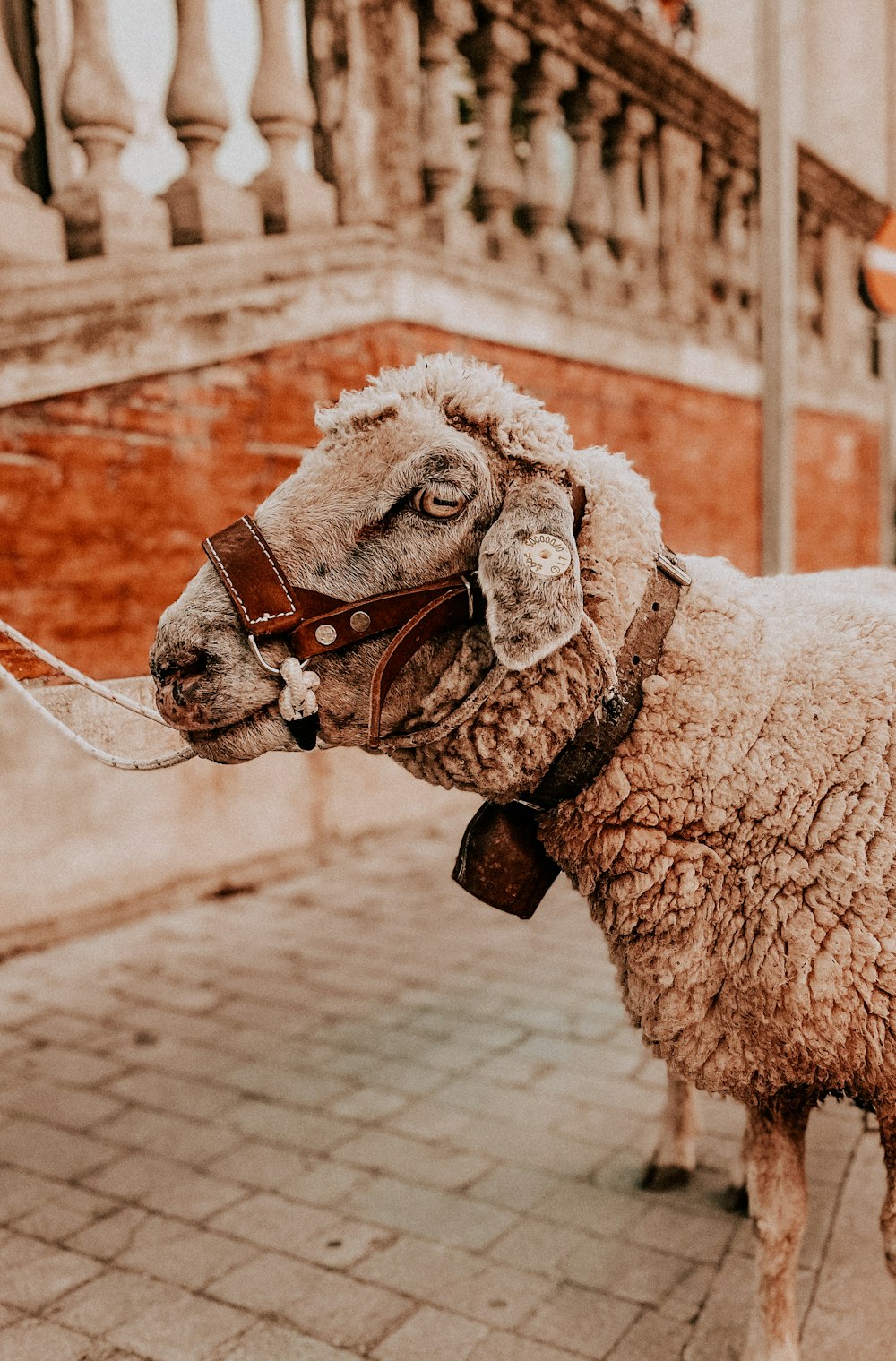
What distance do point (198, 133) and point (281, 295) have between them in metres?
0.69

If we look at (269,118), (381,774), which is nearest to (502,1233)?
(381,774)

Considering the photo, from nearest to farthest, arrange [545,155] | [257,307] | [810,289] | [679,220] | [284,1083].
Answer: [284,1083], [257,307], [545,155], [679,220], [810,289]

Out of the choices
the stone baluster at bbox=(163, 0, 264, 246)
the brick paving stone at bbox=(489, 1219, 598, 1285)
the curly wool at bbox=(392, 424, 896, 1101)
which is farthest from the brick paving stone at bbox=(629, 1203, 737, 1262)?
the stone baluster at bbox=(163, 0, 264, 246)

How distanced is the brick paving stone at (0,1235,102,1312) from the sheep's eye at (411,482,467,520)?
202 centimetres

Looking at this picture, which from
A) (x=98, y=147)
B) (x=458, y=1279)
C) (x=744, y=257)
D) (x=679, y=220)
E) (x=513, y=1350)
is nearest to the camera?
(x=513, y=1350)

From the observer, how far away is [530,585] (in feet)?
5.84

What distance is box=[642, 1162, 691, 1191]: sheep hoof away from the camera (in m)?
3.06

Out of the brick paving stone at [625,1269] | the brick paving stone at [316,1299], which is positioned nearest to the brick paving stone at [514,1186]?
the brick paving stone at [625,1269]

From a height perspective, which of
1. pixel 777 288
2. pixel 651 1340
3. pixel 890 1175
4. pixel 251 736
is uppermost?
pixel 777 288

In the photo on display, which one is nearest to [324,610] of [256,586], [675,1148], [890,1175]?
[256,586]

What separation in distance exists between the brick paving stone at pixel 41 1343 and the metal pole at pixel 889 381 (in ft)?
21.2

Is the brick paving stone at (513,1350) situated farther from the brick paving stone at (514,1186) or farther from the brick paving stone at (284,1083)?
the brick paving stone at (284,1083)

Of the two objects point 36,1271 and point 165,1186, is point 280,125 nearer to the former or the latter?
point 165,1186

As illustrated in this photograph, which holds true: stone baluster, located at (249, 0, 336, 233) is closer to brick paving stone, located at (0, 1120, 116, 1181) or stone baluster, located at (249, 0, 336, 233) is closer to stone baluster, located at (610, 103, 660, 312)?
stone baluster, located at (610, 103, 660, 312)
